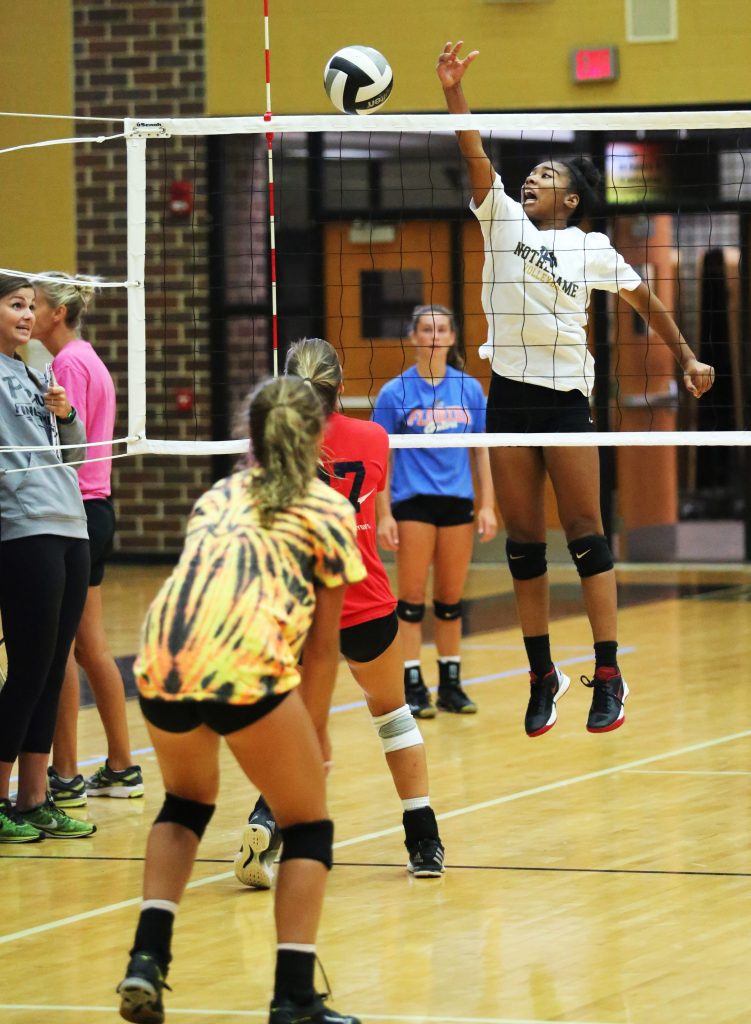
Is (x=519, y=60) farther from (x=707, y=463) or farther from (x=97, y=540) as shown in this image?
(x=97, y=540)

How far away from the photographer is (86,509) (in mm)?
6262

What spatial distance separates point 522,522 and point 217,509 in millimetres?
2241

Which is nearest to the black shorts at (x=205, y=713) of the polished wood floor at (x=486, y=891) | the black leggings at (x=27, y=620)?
the polished wood floor at (x=486, y=891)

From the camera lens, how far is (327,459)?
490 cm

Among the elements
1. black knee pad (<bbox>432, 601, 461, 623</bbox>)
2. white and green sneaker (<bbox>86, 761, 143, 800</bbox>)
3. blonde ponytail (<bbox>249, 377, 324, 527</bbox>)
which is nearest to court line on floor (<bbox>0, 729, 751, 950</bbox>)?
white and green sneaker (<bbox>86, 761, 143, 800</bbox>)

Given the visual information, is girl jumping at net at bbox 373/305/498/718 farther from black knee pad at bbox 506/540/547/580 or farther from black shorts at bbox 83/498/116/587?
black knee pad at bbox 506/540/547/580

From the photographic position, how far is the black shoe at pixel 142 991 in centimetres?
349

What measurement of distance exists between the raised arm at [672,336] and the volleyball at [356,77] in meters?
1.18

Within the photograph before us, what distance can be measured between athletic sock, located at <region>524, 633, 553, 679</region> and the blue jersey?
215 centimetres

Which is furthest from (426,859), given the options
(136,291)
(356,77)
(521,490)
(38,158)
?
(38,158)

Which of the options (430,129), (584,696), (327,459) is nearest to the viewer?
(327,459)

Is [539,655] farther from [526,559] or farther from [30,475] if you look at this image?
[30,475]

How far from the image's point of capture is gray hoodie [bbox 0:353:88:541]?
5.41 m

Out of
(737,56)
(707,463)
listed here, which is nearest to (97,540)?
(737,56)
